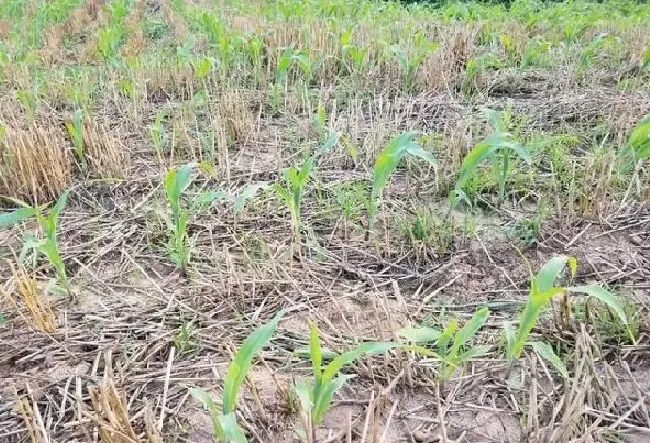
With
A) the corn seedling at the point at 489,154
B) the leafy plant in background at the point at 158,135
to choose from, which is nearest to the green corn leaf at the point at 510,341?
the corn seedling at the point at 489,154

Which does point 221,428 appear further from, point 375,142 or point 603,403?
point 375,142

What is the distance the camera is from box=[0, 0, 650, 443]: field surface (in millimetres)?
1087

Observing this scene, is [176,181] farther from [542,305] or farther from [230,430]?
[542,305]

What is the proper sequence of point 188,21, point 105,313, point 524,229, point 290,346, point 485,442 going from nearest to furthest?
point 485,442, point 290,346, point 105,313, point 524,229, point 188,21

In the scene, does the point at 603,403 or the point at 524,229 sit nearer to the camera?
the point at 603,403

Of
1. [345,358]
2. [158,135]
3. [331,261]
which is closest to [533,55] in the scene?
[158,135]

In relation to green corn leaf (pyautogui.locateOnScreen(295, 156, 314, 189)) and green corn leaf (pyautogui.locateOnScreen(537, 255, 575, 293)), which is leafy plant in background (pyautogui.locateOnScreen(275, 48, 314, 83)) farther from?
green corn leaf (pyautogui.locateOnScreen(537, 255, 575, 293))

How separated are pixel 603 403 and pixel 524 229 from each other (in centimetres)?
68

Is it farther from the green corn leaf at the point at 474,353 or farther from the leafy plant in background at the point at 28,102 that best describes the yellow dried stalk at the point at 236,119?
the green corn leaf at the point at 474,353

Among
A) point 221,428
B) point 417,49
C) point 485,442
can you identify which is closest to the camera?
point 221,428

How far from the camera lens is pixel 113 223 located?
1.85m

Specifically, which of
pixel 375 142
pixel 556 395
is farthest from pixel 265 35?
pixel 556 395

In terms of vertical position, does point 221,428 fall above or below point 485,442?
above

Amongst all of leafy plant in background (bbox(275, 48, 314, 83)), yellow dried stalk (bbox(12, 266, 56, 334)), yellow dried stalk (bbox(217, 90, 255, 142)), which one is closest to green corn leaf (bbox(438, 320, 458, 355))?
yellow dried stalk (bbox(12, 266, 56, 334))
